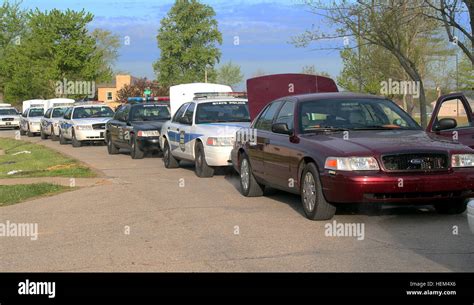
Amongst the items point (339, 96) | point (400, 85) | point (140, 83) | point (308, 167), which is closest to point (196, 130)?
point (339, 96)

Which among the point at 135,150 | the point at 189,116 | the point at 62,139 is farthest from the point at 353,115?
the point at 62,139

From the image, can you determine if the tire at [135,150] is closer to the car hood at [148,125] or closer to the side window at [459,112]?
the car hood at [148,125]

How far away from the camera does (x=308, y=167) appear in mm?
8625

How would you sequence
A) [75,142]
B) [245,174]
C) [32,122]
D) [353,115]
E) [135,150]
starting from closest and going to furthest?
[353,115] → [245,174] → [135,150] → [75,142] → [32,122]

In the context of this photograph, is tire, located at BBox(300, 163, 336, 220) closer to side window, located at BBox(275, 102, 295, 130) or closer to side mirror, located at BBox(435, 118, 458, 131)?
side window, located at BBox(275, 102, 295, 130)

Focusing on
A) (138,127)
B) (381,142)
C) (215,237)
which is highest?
(381,142)

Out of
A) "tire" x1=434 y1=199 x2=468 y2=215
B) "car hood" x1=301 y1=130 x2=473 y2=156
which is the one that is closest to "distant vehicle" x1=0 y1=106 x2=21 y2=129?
"car hood" x1=301 y1=130 x2=473 y2=156

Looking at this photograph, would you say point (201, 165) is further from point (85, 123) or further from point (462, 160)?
point (85, 123)

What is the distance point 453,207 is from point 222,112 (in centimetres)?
725

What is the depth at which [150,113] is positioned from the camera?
20.1m

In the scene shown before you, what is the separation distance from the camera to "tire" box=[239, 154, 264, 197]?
1088 cm

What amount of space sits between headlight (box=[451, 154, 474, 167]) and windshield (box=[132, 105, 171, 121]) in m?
12.9
